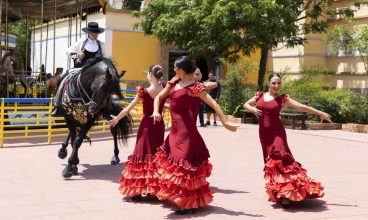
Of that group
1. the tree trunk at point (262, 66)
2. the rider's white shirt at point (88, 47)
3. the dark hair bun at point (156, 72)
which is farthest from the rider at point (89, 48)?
the tree trunk at point (262, 66)

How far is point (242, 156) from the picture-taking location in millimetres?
11898

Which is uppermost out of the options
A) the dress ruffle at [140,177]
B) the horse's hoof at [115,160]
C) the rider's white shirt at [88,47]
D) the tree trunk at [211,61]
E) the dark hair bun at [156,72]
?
the tree trunk at [211,61]

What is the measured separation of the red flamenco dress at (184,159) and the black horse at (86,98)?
85.8 inches

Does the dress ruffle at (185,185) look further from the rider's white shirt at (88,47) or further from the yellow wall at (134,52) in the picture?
the yellow wall at (134,52)

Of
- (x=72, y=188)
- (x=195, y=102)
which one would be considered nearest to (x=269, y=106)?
(x=195, y=102)

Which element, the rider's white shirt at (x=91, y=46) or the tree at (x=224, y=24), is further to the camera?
the tree at (x=224, y=24)

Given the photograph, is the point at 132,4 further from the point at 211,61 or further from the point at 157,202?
the point at 157,202

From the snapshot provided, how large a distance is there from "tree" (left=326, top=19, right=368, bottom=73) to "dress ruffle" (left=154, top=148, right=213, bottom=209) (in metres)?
14.8

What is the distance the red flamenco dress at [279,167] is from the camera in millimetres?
6961

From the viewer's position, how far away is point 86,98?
930 cm

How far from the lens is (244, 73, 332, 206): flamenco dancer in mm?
6969

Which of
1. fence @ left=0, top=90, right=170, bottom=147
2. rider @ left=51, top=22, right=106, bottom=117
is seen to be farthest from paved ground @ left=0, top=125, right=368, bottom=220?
rider @ left=51, top=22, right=106, bottom=117

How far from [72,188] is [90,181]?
1.97 feet

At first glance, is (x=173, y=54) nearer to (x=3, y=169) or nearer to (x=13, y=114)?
(x=13, y=114)
